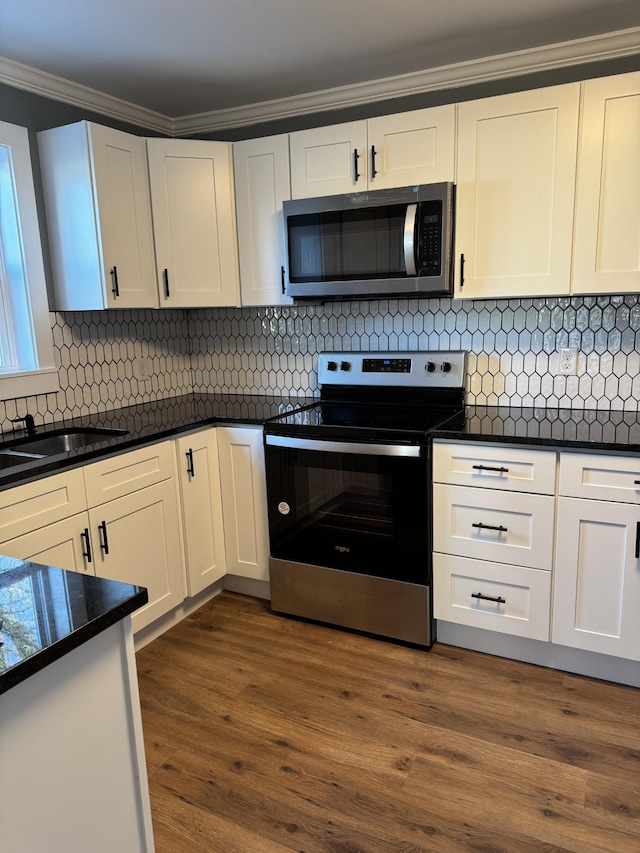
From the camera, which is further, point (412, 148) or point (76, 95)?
point (76, 95)

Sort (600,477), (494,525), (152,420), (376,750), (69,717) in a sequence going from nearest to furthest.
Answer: (69,717)
(376,750)
(600,477)
(494,525)
(152,420)

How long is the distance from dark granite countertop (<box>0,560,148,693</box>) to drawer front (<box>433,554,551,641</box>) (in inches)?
65.9

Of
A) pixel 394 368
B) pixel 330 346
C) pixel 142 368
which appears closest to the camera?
pixel 394 368

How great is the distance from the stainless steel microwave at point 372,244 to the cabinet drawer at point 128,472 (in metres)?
0.96

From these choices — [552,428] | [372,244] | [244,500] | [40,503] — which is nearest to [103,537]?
[40,503]

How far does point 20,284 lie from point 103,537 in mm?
1182

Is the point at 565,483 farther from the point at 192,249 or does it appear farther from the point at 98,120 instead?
the point at 98,120

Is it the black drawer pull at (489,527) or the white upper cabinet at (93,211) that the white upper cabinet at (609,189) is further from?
the white upper cabinet at (93,211)

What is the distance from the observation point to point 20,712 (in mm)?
961

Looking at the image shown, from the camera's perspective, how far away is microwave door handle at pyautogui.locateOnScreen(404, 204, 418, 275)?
2.52 meters

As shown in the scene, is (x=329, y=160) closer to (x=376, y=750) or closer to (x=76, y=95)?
(x=76, y=95)

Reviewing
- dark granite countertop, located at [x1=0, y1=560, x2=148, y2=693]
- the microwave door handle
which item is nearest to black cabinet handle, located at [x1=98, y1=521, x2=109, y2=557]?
dark granite countertop, located at [x1=0, y1=560, x2=148, y2=693]

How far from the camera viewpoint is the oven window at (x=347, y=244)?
2.60 meters

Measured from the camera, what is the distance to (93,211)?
8.65 feet
